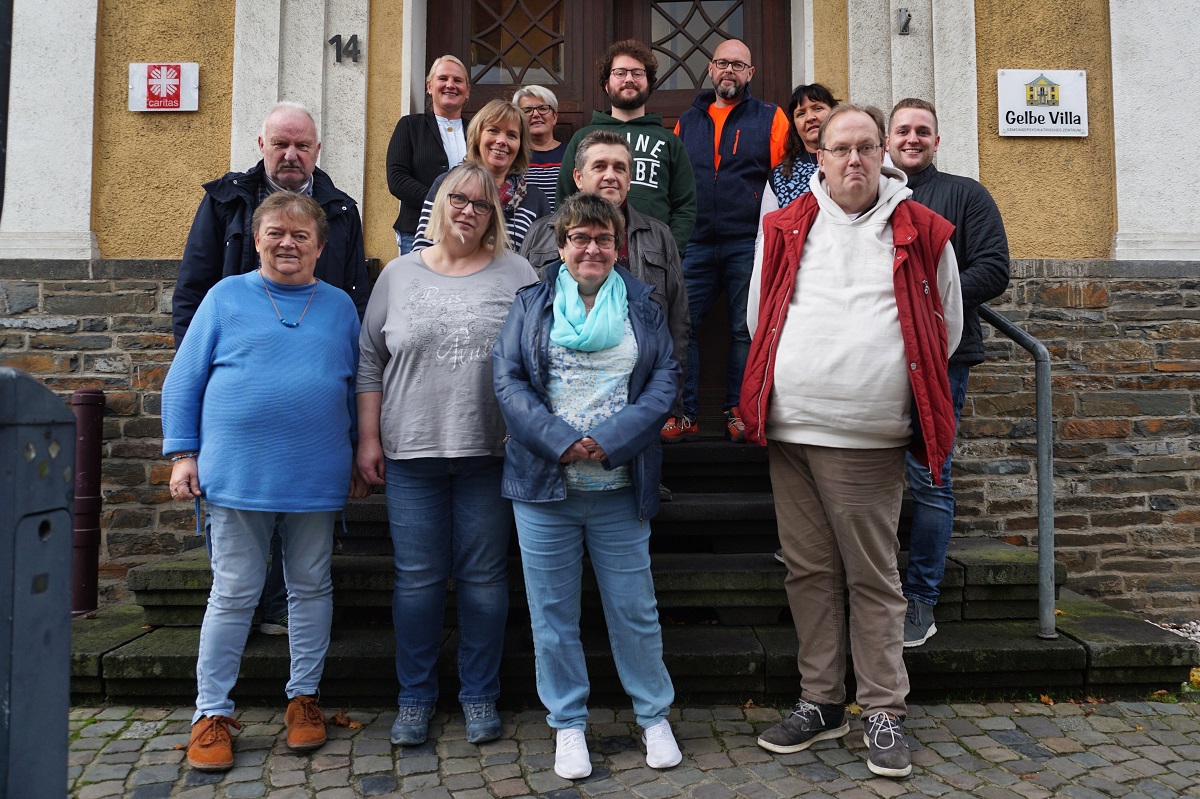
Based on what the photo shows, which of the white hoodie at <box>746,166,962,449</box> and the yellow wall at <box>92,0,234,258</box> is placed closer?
the white hoodie at <box>746,166,962,449</box>

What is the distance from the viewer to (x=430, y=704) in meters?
3.02

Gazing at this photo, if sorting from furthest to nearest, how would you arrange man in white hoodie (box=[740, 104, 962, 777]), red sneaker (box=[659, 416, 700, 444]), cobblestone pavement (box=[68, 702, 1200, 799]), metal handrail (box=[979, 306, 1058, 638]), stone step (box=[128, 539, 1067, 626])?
red sneaker (box=[659, 416, 700, 444]), stone step (box=[128, 539, 1067, 626]), metal handrail (box=[979, 306, 1058, 638]), man in white hoodie (box=[740, 104, 962, 777]), cobblestone pavement (box=[68, 702, 1200, 799])

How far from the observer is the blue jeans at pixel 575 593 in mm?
2811

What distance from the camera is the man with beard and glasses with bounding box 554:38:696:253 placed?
13.0 ft

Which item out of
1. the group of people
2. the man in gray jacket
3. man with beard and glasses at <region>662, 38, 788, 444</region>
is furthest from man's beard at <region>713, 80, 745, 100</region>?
the group of people

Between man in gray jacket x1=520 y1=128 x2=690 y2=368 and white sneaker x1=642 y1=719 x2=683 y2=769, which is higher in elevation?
man in gray jacket x1=520 y1=128 x2=690 y2=368

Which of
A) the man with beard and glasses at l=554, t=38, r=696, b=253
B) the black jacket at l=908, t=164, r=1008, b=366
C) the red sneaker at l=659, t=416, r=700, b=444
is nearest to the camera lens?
the black jacket at l=908, t=164, r=1008, b=366

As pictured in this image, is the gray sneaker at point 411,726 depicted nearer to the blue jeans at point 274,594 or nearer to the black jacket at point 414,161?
the blue jeans at point 274,594

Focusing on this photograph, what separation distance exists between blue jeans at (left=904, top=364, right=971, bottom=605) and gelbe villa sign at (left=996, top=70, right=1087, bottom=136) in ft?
8.67

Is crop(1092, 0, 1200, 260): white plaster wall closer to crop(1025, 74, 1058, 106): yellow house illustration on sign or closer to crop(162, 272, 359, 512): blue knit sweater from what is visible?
crop(1025, 74, 1058, 106): yellow house illustration on sign

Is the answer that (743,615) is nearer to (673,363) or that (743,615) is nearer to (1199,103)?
(673,363)

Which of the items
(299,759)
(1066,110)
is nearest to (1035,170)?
(1066,110)

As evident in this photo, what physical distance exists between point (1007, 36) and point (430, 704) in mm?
5025

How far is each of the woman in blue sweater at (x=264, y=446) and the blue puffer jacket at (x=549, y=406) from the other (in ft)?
1.98
